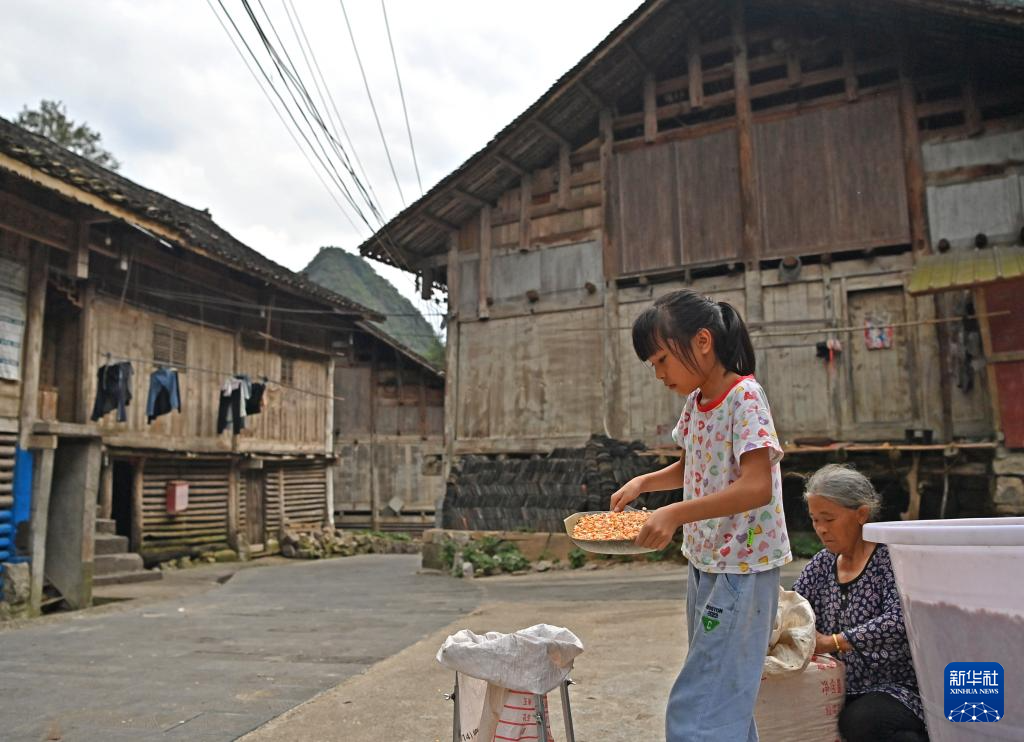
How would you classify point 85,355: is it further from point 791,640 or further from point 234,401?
point 791,640

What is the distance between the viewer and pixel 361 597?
1023cm

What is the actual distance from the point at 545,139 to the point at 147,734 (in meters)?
11.1

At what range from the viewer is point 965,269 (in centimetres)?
951

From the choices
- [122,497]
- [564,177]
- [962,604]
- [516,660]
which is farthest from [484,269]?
[962,604]

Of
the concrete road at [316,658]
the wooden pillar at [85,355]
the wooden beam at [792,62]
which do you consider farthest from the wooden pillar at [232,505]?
the wooden beam at [792,62]

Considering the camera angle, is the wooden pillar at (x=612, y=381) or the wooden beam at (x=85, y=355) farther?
the wooden pillar at (x=612, y=381)

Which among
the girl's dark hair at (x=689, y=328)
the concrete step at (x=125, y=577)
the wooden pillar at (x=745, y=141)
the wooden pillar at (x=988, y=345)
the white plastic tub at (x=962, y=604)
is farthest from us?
the concrete step at (x=125, y=577)

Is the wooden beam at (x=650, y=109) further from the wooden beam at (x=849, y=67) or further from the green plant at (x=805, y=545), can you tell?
the green plant at (x=805, y=545)

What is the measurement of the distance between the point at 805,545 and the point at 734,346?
362 inches

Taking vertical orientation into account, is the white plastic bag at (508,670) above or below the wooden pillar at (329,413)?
below

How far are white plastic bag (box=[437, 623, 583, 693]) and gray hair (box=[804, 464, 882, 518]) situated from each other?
43.9 inches

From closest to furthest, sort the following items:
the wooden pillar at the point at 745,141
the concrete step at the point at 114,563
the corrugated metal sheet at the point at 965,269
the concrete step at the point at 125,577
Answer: the corrugated metal sheet at the point at 965,269
the wooden pillar at the point at 745,141
the concrete step at the point at 125,577
the concrete step at the point at 114,563

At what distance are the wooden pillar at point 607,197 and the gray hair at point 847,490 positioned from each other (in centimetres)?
1012

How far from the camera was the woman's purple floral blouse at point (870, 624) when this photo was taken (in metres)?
2.58
